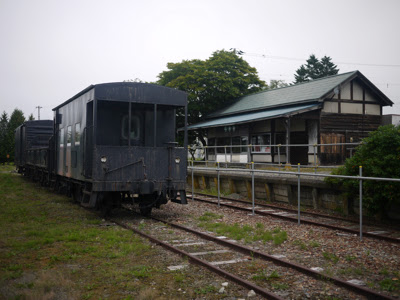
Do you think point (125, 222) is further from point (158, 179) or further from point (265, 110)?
point (265, 110)

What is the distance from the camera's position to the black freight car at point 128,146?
32.4ft

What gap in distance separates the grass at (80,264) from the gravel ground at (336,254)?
5.98 feet

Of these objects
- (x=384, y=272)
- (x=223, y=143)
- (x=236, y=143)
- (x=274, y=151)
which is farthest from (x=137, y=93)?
(x=223, y=143)

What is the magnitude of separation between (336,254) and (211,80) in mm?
29834

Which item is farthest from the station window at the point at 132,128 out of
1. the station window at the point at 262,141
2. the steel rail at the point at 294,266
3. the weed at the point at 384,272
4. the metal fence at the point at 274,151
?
the station window at the point at 262,141

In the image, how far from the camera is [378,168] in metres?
9.56

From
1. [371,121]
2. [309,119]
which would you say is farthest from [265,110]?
[371,121]

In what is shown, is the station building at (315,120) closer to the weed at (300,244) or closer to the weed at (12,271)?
the weed at (300,244)

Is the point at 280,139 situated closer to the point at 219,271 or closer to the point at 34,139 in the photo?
the point at 34,139

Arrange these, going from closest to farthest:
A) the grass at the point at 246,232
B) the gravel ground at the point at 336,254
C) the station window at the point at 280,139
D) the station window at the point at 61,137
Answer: the gravel ground at the point at 336,254 → the grass at the point at 246,232 → the station window at the point at 61,137 → the station window at the point at 280,139

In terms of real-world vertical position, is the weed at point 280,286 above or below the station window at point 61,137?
below

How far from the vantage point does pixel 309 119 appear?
75.4 feet

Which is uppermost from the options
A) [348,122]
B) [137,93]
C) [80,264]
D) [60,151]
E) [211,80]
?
[211,80]

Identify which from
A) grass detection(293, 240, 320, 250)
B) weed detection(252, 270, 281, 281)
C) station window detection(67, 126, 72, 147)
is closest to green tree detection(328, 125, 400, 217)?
grass detection(293, 240, 320, 250)
